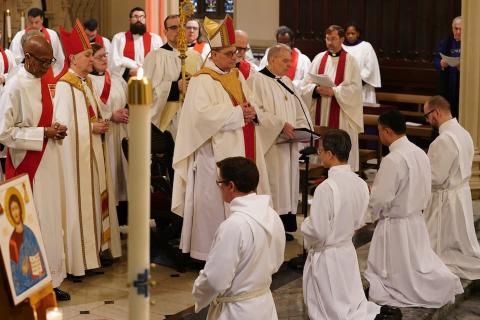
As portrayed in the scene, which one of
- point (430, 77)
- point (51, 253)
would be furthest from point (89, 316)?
point (430, 77)

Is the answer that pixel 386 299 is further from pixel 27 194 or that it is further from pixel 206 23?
pixel 27 194

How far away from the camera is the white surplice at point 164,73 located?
306 inches

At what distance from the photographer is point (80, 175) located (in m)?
6.05

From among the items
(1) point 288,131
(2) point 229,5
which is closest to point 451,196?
(1) point 288,131

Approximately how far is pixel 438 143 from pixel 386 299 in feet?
3.93

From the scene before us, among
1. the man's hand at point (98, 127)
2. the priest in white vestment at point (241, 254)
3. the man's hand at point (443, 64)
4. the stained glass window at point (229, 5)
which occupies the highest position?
the stained glass window at point (229, 5)

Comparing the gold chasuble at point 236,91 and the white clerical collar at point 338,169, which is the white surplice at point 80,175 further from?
the white clerical collar at point 338,169

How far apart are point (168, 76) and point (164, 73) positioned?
6cm

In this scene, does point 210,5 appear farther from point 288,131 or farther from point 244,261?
point 244,261

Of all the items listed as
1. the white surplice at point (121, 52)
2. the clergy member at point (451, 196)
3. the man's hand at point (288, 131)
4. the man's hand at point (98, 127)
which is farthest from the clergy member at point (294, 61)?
the man's hand at point (98, 127)

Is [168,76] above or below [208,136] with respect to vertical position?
above

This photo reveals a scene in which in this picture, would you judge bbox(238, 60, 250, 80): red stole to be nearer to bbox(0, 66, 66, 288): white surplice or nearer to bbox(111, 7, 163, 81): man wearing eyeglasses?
bbox(0, 66, 66, 288): white surplice

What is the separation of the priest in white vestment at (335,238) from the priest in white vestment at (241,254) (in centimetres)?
80

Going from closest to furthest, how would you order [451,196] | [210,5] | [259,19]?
[451,196] → [259,19] → [210,5]
